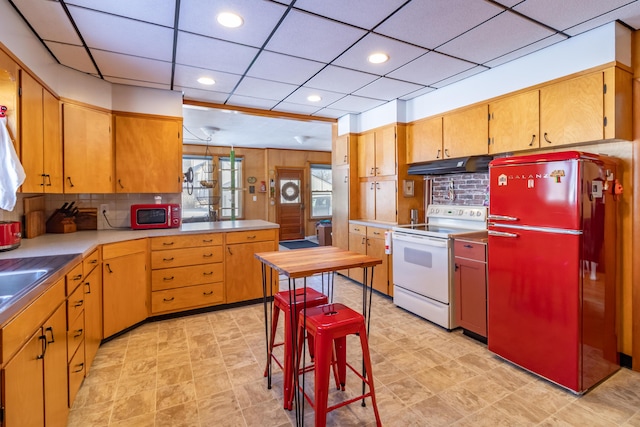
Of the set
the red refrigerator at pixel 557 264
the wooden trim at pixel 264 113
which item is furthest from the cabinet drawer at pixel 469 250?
the wooden trim at pixel 264 113

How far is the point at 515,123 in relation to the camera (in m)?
2.90

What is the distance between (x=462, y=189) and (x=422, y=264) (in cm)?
106

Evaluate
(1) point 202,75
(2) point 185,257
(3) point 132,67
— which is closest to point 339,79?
(1) point 202,75

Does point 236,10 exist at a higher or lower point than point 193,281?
higher

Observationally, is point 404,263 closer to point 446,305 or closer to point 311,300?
point 446,305

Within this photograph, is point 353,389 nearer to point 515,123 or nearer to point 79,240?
point 79,240

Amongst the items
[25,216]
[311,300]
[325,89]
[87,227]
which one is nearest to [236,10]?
[325,89]

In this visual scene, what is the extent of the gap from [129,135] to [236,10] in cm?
211

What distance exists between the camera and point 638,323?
234 centimetres

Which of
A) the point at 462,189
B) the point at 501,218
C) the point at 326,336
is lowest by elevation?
the point at 326,336

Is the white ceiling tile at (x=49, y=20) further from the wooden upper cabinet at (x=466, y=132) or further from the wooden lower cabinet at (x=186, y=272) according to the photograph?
the wooden upper cabinet at (x=466, y=132)

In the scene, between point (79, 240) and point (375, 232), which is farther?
point (375, 232)

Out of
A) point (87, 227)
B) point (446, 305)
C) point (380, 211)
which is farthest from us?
point (380, 211)

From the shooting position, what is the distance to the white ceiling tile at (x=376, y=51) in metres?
2.54
